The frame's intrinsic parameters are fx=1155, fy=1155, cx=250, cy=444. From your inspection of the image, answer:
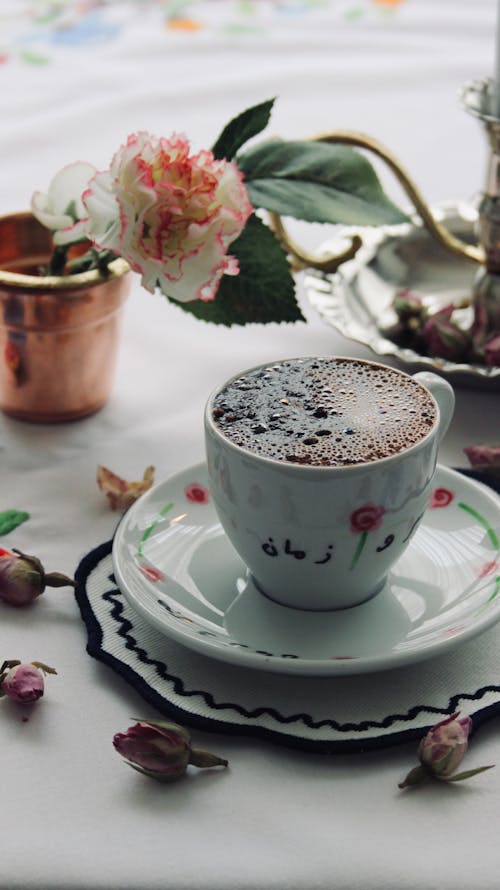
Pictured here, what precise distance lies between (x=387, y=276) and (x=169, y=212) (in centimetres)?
34

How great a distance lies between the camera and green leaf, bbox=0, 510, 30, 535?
0.71m

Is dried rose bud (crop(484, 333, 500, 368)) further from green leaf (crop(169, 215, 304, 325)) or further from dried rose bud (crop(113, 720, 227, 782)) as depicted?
dried rose bud (crop(113, 720, 227, 782))

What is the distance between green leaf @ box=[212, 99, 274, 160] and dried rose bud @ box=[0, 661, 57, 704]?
39 centimetres

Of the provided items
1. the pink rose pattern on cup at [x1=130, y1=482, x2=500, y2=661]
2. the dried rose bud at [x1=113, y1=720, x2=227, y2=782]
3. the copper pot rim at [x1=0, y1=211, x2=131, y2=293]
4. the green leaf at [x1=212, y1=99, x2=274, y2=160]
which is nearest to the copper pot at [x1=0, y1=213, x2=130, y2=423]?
the copper pot rim at [x1=0, y1=211, x2=131, y2=293]

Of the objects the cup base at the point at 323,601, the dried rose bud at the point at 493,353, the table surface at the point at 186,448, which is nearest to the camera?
the table surface at the point at 186,448

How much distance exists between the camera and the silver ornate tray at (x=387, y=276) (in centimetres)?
91

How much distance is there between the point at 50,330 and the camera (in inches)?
31.4

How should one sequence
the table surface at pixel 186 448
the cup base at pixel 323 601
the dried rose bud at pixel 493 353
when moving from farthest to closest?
the dried rose bud at pixel 493 353, the cup base at pixel 323 601, the table surface at pixel 186 448

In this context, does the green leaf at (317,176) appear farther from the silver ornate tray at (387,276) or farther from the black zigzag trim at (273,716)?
the black zigzag trim at (273,716)

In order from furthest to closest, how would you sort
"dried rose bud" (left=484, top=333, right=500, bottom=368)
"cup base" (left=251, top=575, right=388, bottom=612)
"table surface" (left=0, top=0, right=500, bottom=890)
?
"dried rose bud" (left=484, top=333, right=500, bottom=368) < "cup base" (left=251, top=575, right=388, bottom=612) < "table surface" (left=0, top=0, right=500, bottom=890)

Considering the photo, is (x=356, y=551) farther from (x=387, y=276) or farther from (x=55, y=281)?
(x=387, y=276)

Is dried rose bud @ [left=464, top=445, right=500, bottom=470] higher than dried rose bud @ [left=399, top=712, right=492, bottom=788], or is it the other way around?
dried rose bud @ [left=399, top=712, right=492, bottom=788]

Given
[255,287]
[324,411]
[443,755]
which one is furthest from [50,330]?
[443,755]

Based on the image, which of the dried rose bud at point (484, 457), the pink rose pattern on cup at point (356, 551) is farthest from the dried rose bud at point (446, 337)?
the pink rose pattern on cup at point (356, 551)
